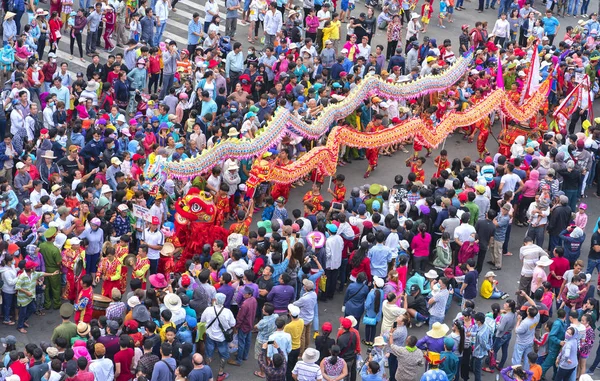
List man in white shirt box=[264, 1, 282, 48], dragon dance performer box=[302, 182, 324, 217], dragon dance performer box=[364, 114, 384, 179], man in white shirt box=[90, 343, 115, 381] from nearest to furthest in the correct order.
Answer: man in white shirt box=[90, 343, 115, 381]
dragon dance performer box=[302, 182, 324, 217]
dragon dance performer box=[364, 114, 384, 179]
man in white shirt box=[264, 1, 282, 48]

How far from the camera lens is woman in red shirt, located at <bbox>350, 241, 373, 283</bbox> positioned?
65.5ft

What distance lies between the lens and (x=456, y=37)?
33.7m

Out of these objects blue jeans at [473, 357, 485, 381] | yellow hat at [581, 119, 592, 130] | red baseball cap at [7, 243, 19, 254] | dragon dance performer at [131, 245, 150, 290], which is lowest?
blue jeans at [473, 357, 485, 381]

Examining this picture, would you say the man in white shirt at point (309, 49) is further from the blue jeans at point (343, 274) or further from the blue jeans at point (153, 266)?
the blue jeans at point (153, 266)

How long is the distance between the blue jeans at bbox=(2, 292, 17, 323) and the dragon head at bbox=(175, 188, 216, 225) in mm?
3513

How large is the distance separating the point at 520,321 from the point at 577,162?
22.3 ft

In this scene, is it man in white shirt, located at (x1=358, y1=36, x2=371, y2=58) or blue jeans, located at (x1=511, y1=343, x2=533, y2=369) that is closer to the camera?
blue jeans, located at (x1=511, y1=343, x2=533, y2=369)

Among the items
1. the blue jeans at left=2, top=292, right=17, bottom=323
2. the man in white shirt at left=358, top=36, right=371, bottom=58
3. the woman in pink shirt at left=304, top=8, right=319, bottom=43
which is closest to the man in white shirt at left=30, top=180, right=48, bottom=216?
the blue jeans at left=2, top=292, right=17, bottom=323

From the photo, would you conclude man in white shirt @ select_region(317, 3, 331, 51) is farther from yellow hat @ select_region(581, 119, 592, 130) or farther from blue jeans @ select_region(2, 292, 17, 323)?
blue jeans @ select_region(2, 292, 17, 323)

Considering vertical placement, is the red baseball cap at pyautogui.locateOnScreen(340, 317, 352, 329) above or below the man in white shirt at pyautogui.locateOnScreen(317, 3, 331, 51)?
above

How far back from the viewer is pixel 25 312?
1895cm

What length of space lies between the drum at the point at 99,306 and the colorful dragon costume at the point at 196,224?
7.46 ft

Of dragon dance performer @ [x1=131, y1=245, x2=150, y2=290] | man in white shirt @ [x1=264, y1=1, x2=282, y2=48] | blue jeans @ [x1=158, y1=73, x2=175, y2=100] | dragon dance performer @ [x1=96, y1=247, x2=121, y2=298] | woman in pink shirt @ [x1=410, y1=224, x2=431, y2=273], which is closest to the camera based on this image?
dragon dance performer @ [x1=96, y1=247, x2=121, y2=298]

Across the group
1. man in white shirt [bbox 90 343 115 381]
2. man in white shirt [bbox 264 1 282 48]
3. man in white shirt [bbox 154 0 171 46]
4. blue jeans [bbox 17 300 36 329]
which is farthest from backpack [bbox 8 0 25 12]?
man in white shirt [bbox 90 343 115 381]
